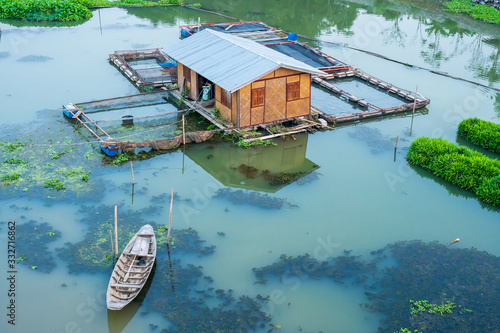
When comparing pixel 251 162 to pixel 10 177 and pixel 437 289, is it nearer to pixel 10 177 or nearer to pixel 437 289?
pixel 437 289

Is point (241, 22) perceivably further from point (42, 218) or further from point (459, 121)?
point (42, 218)

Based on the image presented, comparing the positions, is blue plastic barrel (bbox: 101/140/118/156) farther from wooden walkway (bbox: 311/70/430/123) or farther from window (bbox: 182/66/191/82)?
wooden walkway (bbox: 311/70/430/123)

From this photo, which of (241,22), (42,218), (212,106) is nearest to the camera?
(42,218)

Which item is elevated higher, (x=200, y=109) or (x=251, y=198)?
(x=200, y=109)

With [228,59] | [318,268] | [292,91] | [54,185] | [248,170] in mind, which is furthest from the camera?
[228,59]

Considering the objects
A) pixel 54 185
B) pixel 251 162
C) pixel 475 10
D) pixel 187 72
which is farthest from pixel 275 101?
pixel 475 10

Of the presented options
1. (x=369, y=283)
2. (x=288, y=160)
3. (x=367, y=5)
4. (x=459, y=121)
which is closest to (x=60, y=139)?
(x=288, y=160)

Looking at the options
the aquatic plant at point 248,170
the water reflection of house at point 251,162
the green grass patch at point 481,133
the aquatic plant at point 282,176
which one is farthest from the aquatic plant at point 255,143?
the green grass patch at point 481,133
